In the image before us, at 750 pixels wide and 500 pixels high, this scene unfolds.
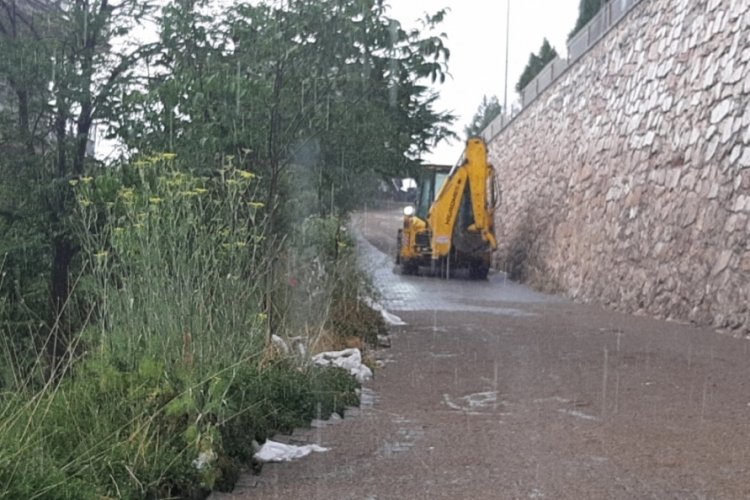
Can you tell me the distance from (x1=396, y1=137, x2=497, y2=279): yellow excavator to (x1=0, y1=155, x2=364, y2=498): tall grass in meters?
17.4

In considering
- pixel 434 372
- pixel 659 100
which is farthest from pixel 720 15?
pixel 434 372

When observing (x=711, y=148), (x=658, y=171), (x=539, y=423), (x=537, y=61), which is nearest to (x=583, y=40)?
(x=658, y=171)

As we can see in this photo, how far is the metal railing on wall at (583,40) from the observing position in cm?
2027

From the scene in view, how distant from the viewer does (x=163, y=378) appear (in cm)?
559

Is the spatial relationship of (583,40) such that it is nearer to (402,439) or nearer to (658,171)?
(658,171)

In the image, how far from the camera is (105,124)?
1184 centimetres

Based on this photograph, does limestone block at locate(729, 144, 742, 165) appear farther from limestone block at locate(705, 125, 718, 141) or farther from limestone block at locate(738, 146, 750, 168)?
limestone block at locate(705, 125, 718, 141)

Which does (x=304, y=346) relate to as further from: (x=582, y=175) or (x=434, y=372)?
(x=582, y=175)

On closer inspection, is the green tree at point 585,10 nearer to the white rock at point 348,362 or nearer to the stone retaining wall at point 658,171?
the stone retaining wall at point 658,171

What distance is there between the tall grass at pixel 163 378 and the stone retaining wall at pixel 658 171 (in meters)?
6.85

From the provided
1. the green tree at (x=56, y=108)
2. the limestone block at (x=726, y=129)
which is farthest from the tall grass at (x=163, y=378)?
the limestone block at (x=726, y=129)

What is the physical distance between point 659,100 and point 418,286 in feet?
26.8

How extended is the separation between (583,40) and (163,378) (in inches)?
757

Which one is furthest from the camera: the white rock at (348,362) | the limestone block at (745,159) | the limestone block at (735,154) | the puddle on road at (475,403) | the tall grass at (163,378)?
the limestone block at (735,154)
